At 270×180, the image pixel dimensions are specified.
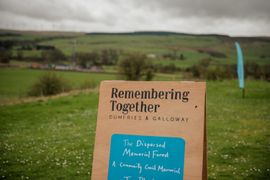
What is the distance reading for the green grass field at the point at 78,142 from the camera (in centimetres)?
902

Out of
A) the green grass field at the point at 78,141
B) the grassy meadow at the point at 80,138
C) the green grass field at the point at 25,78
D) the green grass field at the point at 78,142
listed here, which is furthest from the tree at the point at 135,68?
the green grass field at the point at 78,142

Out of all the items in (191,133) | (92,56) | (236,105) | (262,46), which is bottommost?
(191,133)

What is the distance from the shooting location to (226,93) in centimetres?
3253

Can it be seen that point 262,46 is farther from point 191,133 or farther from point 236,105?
point 191,133

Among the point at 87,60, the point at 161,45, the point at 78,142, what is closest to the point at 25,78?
the point at 87,60

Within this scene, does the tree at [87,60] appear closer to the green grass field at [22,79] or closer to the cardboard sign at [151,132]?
the green grass field at [22,79]

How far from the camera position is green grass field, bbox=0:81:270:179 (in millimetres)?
9023

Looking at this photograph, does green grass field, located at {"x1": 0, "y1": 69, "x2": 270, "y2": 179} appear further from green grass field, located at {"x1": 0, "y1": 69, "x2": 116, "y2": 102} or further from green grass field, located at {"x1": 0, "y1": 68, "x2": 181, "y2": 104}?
green grass field, located at {"x1": 0, "y1": 68, "x2": 181, "y2": 104}

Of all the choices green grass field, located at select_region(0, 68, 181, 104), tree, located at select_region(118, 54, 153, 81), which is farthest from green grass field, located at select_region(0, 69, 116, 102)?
tree, located at select_region(118, 54, 153, 81)

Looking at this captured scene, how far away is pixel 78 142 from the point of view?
12945 mm

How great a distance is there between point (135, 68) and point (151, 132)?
47151mm

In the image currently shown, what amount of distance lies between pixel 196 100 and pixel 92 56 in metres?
90.7

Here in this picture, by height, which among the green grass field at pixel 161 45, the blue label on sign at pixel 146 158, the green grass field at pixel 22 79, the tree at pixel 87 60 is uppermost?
the green grass field at pixel 161 45

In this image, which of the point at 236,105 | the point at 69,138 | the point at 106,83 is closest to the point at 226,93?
the point at 236,105
